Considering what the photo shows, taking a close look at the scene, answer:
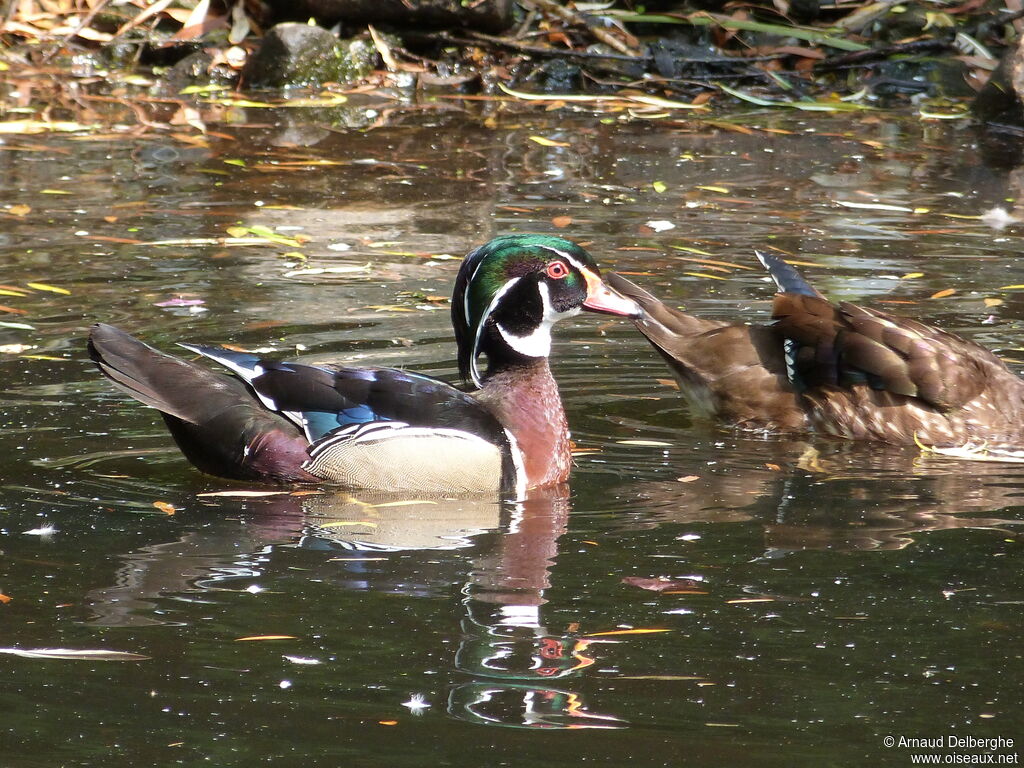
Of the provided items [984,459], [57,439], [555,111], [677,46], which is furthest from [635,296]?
[677,46]

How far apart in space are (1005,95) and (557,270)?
815 cm

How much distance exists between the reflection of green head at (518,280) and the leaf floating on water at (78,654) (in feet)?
7.20

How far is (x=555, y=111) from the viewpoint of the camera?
13359 millimetres

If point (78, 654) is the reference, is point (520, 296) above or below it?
above

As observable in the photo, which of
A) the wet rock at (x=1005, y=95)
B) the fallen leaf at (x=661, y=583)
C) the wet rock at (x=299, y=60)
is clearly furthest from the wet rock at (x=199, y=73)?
the fallen leaf at (x=661, y=583)

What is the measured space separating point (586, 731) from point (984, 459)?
325 centimetres

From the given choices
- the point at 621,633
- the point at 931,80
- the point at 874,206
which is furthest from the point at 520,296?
the point at 931,80

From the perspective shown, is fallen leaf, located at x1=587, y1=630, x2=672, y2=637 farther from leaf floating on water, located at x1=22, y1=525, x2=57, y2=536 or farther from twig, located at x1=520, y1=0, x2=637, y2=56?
twig, located at x1=520, y1=0, x2=637, y2=56

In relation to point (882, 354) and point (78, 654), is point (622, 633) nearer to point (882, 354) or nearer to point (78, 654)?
point (78, 654)

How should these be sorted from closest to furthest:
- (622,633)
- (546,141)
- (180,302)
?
(622,633) → (180,302) → (546,141)

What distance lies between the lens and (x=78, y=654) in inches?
158

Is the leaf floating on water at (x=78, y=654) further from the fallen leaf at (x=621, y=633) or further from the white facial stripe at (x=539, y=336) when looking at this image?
the white facial stripe at (x=539, y=336)

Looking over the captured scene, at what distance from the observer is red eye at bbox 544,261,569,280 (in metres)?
5.80

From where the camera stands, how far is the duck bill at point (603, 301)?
5.86 meters
